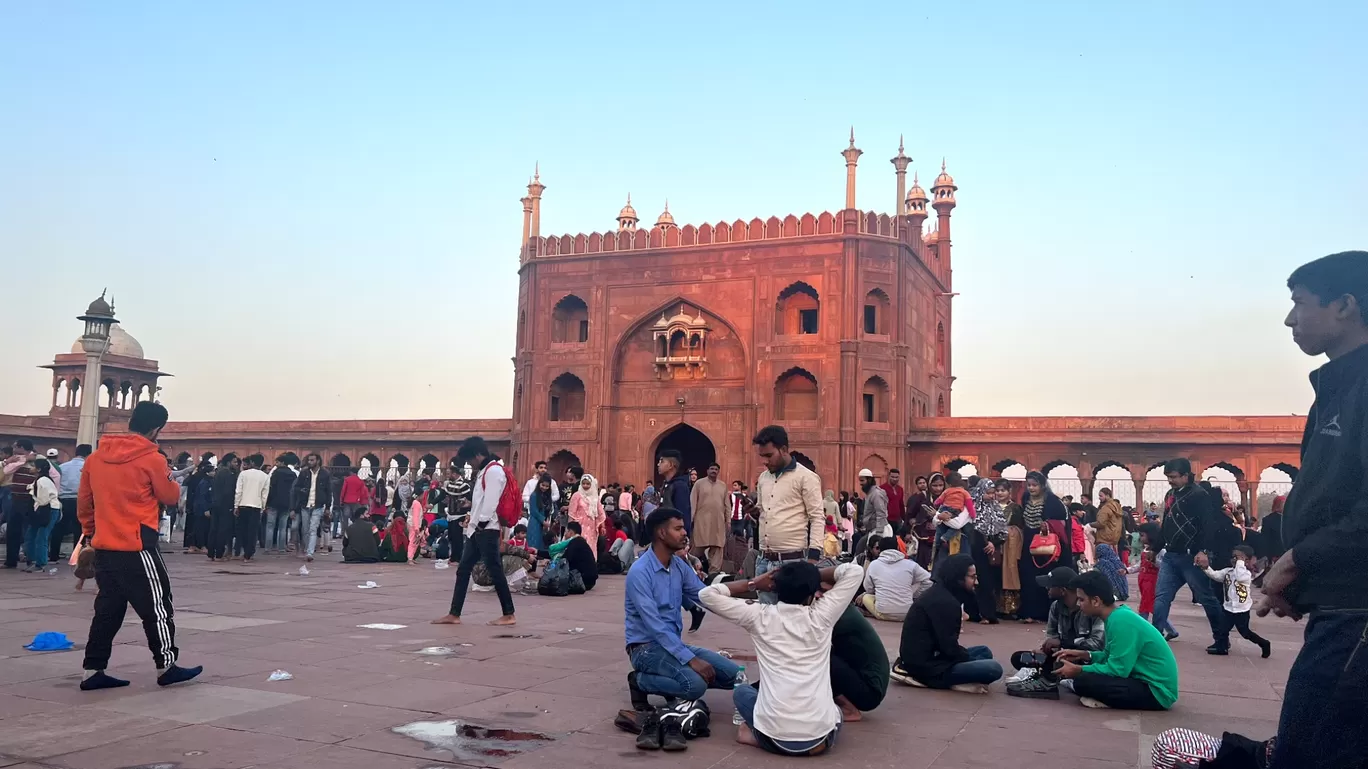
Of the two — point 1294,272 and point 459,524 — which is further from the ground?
point 1294,272

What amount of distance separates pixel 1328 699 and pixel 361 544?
42.4 feet

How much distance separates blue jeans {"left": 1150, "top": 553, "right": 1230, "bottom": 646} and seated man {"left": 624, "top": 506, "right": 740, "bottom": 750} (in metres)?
3.81

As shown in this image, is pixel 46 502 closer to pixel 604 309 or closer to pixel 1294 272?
pixel 1294 272

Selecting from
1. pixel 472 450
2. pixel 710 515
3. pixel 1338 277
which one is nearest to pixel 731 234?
pixel 710 515

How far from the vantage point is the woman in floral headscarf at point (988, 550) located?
27.5 feet

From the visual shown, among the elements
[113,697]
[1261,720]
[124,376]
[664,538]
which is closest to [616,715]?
[664,538]

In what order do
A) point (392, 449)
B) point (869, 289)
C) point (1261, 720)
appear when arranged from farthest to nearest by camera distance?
1. point (392, 449)
2. point (869, 289)
3. point (1261, 720)

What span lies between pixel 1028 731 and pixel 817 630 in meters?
1.13

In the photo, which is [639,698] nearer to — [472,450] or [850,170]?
[472,450]

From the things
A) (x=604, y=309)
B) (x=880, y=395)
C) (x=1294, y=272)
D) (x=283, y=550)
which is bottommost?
(x=283, y=550)

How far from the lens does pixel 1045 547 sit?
820 cm

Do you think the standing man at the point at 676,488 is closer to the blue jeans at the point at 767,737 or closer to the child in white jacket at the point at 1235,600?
the child in white jacket at the point at 1235,600

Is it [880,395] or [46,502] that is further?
[880,395]

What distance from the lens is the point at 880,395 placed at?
2536 cm
